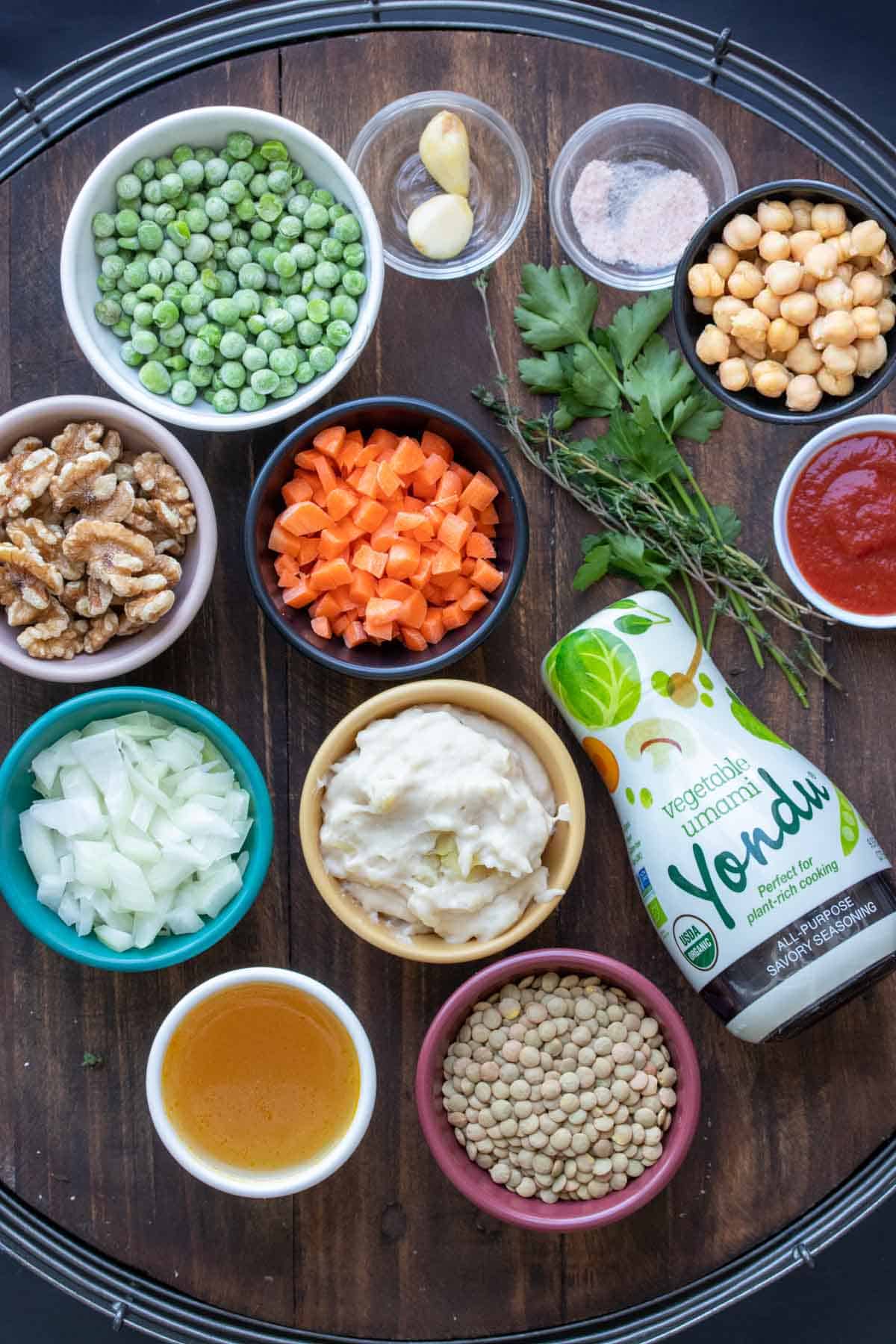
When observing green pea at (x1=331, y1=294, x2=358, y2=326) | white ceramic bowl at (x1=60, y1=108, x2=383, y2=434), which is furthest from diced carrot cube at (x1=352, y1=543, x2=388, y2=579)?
green pea at (x1=331, y1=294, x2=358, y2=326)

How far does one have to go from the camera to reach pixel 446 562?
1779mm

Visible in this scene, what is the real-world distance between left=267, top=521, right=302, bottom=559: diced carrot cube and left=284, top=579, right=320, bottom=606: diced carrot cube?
0.05 metres

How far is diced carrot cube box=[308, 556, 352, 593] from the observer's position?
1785mm

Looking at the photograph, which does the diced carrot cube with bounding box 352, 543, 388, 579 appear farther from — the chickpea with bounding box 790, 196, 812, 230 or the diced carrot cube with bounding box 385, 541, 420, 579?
the chickpea with bounding box 790, 196, 812, 230

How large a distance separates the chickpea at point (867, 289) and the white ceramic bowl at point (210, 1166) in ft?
4.04

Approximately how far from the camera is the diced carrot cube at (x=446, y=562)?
178 centimetres

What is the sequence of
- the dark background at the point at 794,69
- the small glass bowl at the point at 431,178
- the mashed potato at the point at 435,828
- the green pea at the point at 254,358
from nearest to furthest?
1. the mashed potato at the point at 435,828
2. the green pea at the point at 254,358
3. the small glass bowl at the point at 431,178
4. the dark background at the point at 794,69

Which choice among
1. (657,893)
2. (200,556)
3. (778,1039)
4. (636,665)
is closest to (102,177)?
(200,556)

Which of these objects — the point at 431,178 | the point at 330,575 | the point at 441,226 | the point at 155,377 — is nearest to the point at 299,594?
the point at 330,575

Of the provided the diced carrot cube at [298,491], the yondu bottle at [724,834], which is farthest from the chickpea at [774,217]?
the diced carrot cube at [298,491]

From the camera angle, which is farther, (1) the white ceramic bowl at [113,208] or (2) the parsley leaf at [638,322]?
(2) the parsley leaf at [638,322]

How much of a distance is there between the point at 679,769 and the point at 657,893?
184 millimetres

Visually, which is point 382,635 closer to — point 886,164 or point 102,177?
point 102,177

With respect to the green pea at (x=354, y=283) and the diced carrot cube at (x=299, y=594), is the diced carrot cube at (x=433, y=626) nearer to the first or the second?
the diced carrot cube at (x=299, y=594)
